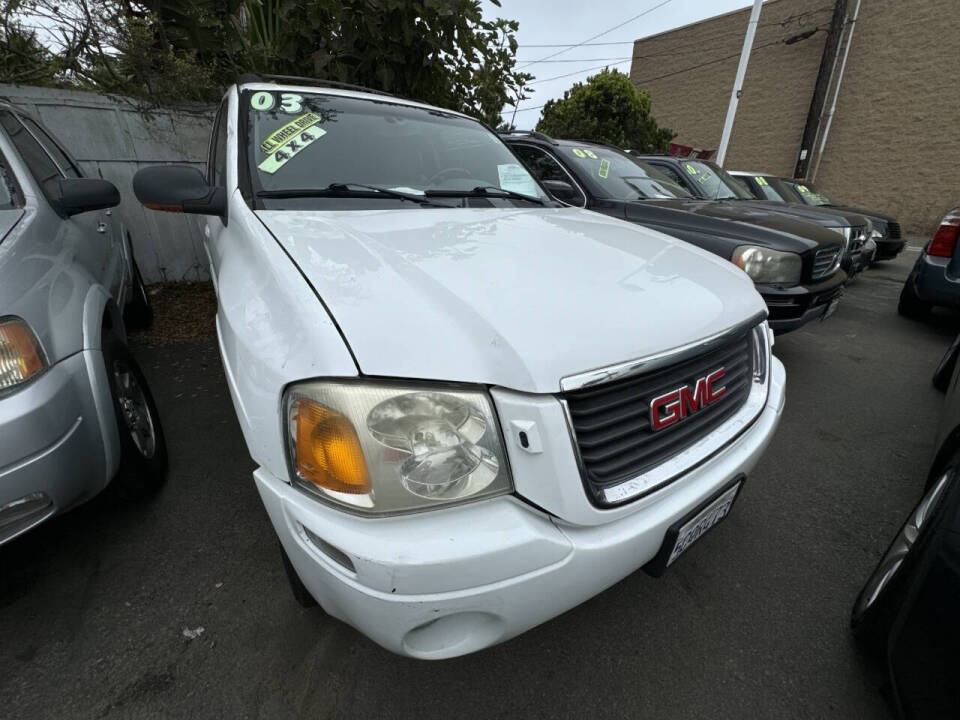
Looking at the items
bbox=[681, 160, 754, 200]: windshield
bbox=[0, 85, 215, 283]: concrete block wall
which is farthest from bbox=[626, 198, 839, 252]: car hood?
bbox=[0, 85, 215, 283]: concrete block wall

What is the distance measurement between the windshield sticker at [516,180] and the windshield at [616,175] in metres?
1.31

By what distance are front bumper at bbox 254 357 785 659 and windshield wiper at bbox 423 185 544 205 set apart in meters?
1.42

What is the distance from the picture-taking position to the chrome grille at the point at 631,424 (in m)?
1.02

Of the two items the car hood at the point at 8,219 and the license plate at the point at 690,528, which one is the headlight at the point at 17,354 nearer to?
the car hood at the point at 8,219

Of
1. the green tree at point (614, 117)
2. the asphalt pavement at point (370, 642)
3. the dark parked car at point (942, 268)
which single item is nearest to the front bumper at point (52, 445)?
the asphalt pavement at point (370, 642)

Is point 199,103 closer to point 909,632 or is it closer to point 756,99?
point 909,632

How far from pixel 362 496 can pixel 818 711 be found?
1.43 meters

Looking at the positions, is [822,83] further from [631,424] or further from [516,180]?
[631,424]

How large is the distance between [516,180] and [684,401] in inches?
66.3

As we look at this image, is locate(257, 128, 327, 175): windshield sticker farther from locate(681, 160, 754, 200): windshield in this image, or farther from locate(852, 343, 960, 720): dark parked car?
locate(681, 160, 754, 200): windshield

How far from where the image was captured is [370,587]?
0.91 metres

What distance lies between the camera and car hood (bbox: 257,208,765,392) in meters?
0.97

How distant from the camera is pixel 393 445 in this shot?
943 mm

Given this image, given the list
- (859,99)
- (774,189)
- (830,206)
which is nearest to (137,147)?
(774,189)
